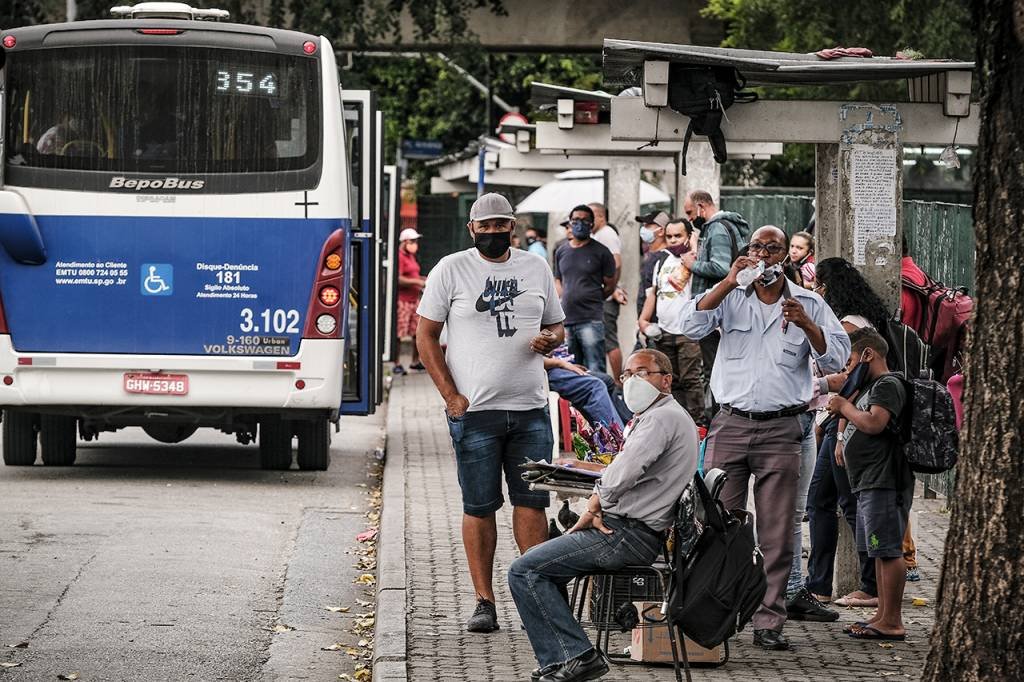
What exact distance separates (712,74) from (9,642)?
13.8ft

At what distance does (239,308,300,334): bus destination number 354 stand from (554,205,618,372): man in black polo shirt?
13.4 ft

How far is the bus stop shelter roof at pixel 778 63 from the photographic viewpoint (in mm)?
8523

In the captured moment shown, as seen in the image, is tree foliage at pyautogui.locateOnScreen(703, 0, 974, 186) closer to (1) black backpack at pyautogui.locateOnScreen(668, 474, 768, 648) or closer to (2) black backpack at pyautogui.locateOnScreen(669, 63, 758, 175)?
(2) black backpack at pyautogui.locateOnScreen(669, 63, 758, 175)

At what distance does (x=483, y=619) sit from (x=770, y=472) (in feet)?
4.62

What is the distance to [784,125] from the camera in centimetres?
897

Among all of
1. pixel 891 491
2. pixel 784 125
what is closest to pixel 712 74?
pixel 784 125

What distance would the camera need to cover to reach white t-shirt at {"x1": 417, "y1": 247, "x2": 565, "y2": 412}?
8.17 metres

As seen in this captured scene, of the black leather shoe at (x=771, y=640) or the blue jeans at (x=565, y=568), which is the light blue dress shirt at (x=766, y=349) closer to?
the black leather shoe at (x=771, y=640)

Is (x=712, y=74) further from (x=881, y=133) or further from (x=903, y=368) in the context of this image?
(x=903, y=368)

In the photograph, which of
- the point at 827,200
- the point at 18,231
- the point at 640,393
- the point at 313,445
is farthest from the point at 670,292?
the point at 640,393

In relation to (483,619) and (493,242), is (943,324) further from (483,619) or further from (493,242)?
(483,619)

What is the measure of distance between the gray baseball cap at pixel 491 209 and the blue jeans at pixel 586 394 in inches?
155

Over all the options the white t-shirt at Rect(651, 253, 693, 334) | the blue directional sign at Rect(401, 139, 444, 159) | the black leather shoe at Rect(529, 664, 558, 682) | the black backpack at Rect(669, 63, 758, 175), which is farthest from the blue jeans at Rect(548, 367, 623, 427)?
the blue directional sign at Rect(401, 139, 444, 159)

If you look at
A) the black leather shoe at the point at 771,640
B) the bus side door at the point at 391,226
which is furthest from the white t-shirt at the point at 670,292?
the black leather shoe at the point at 771,640
